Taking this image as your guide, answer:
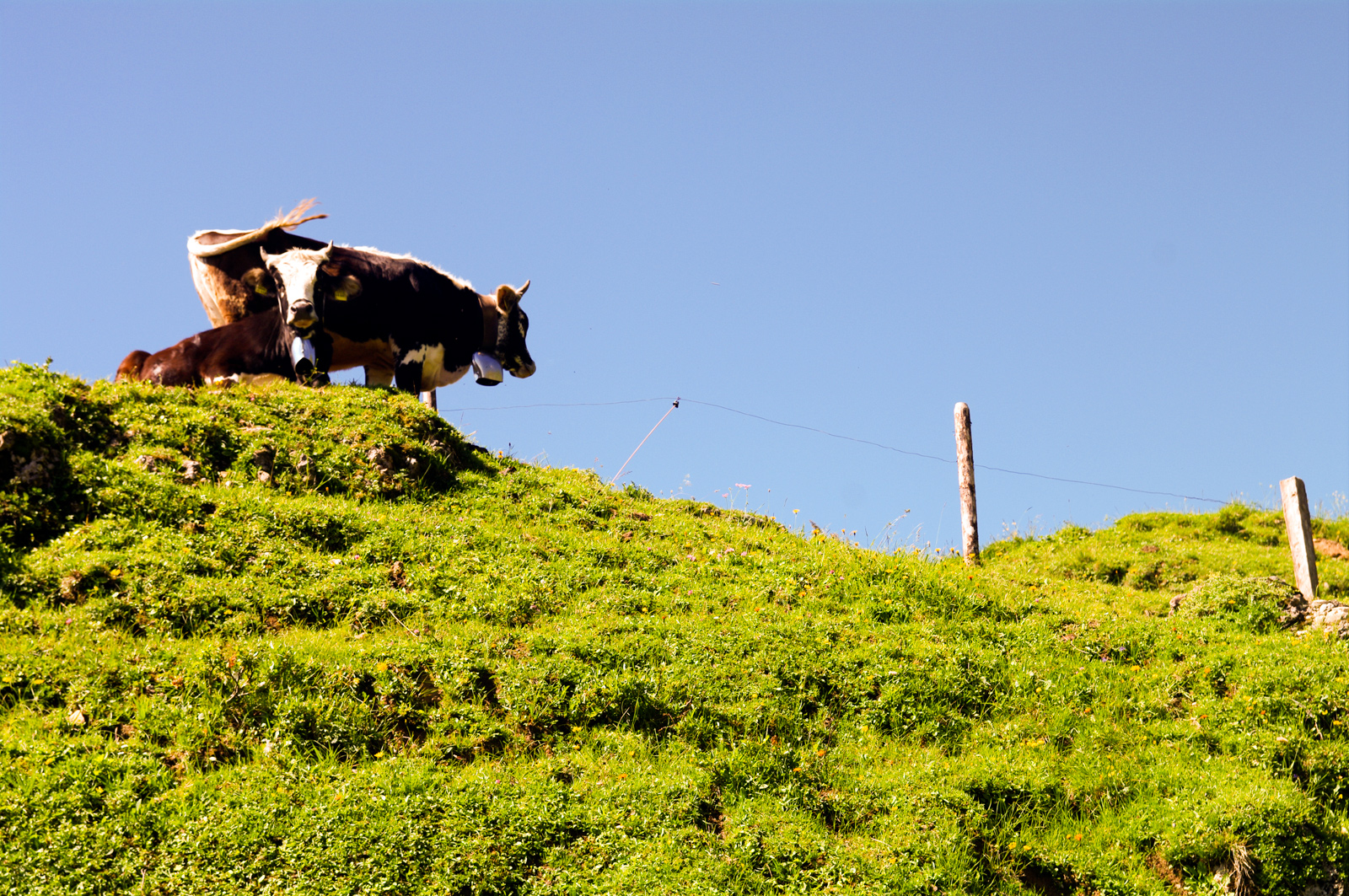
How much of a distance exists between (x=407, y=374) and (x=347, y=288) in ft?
6.15

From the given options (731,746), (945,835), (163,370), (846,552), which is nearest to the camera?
(945,835)

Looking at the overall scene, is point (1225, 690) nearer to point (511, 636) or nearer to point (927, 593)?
point (927, 593)

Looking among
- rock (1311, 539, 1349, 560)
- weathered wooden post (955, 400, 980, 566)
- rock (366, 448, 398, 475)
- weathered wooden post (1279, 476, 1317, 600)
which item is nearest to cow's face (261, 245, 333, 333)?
rock (366, 448, 398, 475)

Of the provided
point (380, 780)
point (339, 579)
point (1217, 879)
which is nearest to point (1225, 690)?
point (1217, 879)

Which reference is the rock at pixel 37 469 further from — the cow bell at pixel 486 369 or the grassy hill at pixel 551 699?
the cow bell at pixel 486 369

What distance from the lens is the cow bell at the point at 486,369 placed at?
65.8 ft

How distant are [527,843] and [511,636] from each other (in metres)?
3.30

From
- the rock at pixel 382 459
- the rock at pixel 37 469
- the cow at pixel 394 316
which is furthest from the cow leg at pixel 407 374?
the rock at pixel 37 469

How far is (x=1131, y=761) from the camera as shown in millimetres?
11453

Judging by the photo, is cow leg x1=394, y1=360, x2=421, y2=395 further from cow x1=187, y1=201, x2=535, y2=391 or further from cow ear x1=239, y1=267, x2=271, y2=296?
cow ear x1=239, y1=267, x2=271, y2=296

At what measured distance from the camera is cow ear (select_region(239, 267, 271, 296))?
59.7 feet

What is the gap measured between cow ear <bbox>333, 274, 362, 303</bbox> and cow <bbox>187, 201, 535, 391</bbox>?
14 millimetres

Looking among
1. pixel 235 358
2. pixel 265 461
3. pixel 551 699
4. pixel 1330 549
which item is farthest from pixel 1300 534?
pixel 235 358

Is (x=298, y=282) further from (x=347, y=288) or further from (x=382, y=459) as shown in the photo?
(x=382, y=459)
